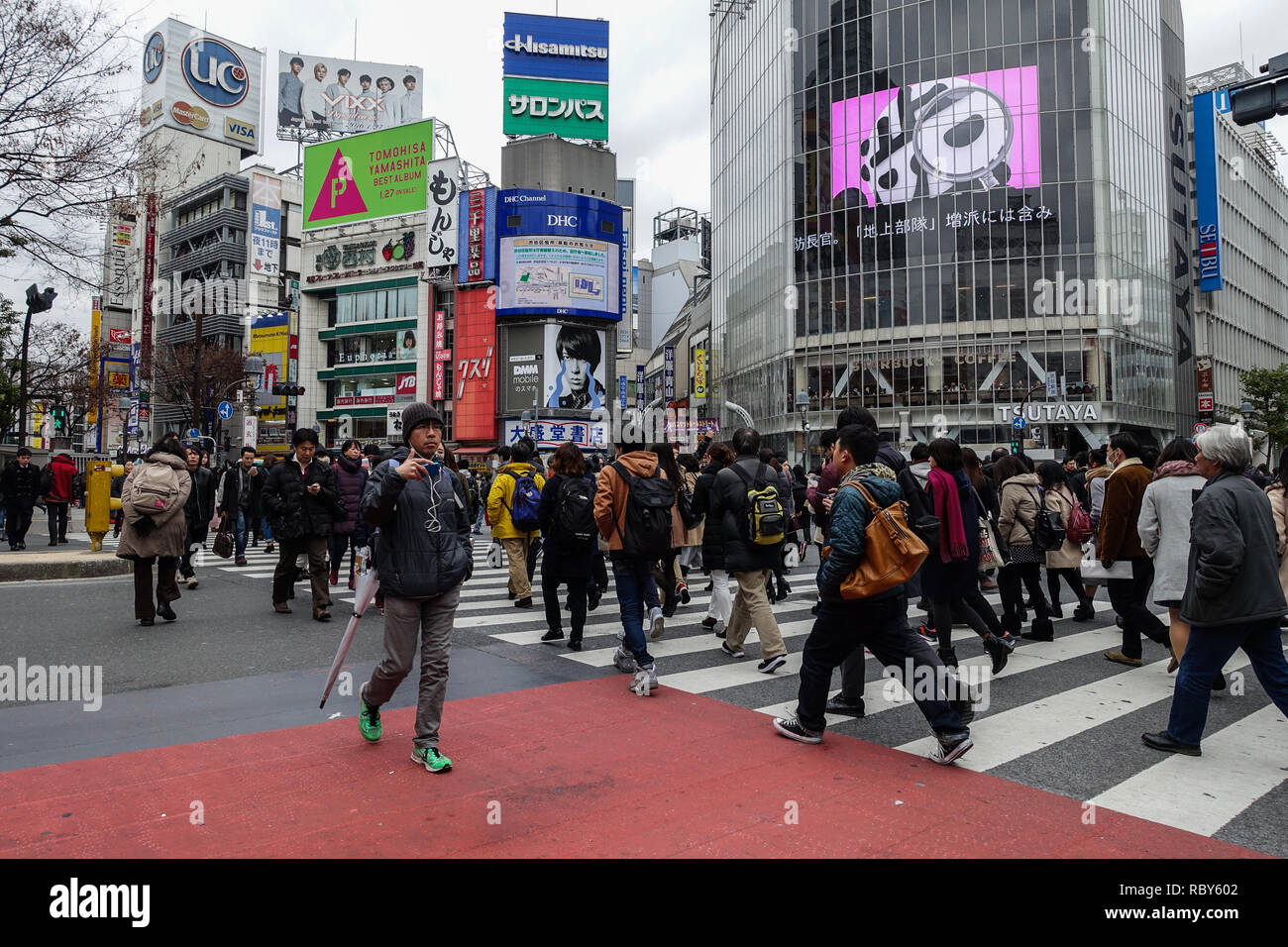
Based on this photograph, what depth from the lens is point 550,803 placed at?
4027 mm

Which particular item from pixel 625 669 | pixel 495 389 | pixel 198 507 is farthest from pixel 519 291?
pixel 625 669

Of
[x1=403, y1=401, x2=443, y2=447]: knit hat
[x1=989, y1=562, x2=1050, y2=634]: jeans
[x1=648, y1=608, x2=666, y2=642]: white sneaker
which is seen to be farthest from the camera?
[x1=989, y1=562, x2=1050, y2=634]: jeans

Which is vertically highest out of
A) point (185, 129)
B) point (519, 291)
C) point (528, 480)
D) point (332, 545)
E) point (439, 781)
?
point (185, 129)

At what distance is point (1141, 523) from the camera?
6.19m

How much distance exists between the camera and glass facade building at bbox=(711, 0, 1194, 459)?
45.9 meters

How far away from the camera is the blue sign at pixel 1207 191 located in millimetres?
56125

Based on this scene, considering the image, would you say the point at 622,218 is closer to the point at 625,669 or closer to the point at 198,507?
the point at 198,507

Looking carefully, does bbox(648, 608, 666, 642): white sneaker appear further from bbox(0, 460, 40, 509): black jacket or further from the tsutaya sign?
the tsutaya sign

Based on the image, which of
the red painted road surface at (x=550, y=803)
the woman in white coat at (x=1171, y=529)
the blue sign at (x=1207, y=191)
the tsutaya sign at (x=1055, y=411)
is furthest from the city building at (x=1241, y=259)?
the red painted road surface at (x=550, y=803)

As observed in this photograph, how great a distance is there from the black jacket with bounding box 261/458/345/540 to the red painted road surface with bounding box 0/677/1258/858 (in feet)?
15.1

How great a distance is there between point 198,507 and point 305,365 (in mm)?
54392

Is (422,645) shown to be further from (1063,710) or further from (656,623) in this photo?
(1063,710)

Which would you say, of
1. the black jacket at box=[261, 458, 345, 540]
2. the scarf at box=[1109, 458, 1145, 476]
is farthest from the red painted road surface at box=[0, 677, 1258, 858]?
the black jacket at box=[261, 458, 345, 540]

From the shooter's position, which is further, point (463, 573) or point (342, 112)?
point (342, 112)
